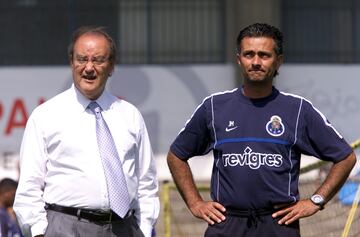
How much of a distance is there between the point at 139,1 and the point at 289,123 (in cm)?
1660

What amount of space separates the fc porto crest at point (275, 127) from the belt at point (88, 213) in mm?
947

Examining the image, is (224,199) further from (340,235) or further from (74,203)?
(340,235)

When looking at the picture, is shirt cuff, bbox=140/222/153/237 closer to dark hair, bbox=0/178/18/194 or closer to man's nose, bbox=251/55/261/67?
man's nose, bbox=251/55/261/67

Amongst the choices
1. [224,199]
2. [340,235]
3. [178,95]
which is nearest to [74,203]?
[224,199]

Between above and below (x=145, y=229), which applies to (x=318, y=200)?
above

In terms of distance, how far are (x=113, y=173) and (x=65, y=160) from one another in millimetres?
262

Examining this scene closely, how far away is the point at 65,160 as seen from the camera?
5699mm

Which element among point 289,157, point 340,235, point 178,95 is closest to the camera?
point 289,157

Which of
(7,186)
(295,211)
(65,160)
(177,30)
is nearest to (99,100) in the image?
(65,160)

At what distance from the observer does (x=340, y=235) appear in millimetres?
7887

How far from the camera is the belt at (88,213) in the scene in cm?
569

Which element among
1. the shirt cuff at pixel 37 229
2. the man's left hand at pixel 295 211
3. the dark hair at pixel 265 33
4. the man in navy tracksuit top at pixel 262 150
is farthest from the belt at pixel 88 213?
the dark hair at pixel 265 33

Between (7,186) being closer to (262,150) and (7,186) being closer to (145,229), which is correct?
(145,229)

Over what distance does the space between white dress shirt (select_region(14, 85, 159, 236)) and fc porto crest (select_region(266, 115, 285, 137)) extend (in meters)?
0.81
